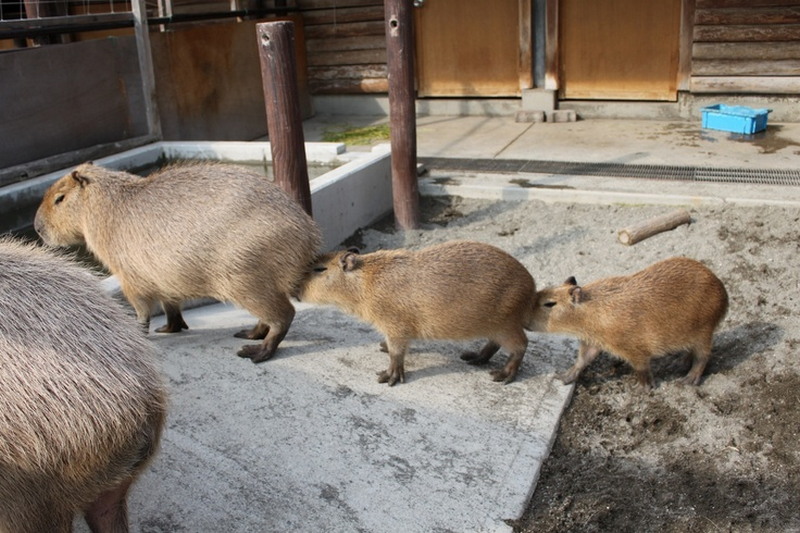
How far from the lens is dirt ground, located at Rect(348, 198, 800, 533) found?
114 inches

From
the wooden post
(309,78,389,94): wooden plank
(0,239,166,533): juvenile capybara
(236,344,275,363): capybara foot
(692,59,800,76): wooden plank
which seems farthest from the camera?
(309,78,389,94): wooden plank

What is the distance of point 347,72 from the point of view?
32.1 ft

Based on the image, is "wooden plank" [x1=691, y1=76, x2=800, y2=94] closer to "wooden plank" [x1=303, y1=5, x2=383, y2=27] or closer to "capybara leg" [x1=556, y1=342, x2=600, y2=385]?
"wooden plank" [x1=303, y1=5, x2=383, y2=27]

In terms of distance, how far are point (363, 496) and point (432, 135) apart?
18.8 feet

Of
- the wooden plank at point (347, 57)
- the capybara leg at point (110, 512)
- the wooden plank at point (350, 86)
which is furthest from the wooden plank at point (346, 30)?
the capybara leg at point (110, 512)

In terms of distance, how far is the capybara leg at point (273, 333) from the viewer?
3.83 m

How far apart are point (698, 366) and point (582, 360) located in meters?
0.53

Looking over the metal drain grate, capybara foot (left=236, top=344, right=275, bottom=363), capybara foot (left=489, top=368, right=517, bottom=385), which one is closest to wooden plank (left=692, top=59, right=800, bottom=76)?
→ the metal drain grate

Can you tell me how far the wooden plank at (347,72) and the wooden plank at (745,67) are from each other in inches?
139

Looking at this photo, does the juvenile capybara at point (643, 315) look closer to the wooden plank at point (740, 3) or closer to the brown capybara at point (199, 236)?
the brown capybara at point (199, 236)

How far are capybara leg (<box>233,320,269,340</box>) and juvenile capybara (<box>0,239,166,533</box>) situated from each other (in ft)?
5.82

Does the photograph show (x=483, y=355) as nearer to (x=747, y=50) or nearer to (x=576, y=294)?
(x=576, y=294)

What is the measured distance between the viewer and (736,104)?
8.07 m

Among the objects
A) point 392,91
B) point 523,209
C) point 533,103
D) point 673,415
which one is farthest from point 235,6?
point 673,415
